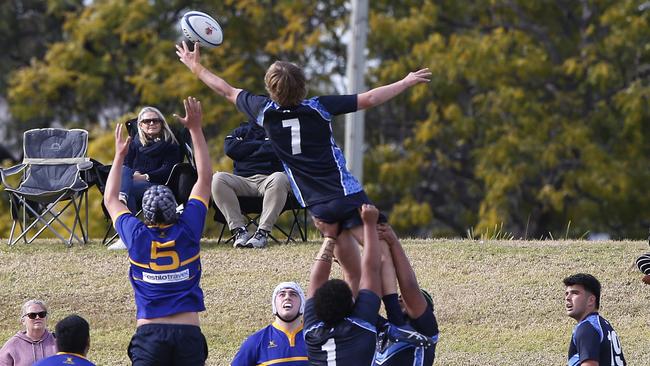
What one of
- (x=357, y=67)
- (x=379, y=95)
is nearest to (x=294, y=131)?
(x=379, y=95)

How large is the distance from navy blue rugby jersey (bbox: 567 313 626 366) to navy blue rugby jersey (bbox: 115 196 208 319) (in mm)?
2259

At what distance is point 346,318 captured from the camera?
23.8ft

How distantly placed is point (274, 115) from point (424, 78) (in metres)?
0.94

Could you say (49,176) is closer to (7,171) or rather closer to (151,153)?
(7,171)

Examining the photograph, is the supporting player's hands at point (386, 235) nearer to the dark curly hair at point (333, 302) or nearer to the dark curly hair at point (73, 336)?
the dark curly hair at point (333, 302)

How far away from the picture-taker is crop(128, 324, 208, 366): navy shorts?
767cm

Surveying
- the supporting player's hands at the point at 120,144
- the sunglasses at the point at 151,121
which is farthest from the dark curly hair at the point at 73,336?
the sunglasses at the point at 151,121

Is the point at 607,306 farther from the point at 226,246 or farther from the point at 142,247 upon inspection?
the point at 142,247

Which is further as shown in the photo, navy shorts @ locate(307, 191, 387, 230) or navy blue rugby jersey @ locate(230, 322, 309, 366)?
navy blue rugby jersey @ locate(230, 322, 309, 366)

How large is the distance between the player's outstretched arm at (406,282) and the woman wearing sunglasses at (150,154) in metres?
5.43

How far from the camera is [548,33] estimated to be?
26375 millimetres

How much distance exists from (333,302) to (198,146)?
1.36 meters

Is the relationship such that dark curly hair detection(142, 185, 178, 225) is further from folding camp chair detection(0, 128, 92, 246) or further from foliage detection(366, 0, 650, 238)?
foliage detection(366, 0, 650, 238)

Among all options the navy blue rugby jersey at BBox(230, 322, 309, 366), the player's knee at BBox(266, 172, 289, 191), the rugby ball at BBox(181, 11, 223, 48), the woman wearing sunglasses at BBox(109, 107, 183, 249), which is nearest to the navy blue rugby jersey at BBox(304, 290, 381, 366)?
the navy blue rugby jersey at BBox(230, 322, 309, 366)
